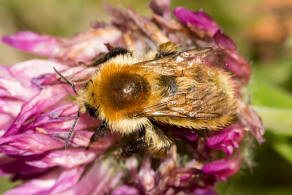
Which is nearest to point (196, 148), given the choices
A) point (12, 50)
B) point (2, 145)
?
point (2, 145)

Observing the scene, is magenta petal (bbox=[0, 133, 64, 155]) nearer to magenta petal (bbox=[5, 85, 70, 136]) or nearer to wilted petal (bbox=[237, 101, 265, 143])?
magenta petal (bbox=[5, 85, 70, 136])

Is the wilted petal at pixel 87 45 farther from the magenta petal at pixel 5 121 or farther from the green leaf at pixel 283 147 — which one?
the green leaf at pixel 283 147

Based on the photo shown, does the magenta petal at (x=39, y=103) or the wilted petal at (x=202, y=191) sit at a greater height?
the magenta petal at (x=39, y=103)

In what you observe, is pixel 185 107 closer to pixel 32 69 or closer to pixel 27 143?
pixel 27 143

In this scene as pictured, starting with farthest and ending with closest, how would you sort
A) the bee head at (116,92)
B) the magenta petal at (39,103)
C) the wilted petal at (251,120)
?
the wilted petal at (251,120) < the magenta petal at (39,103) < the bee head at (116,92)

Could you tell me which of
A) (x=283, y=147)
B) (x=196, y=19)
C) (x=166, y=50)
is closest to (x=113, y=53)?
(x=166, y=50)

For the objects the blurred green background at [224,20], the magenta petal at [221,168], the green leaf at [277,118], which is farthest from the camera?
the blurred green background at [224,20]

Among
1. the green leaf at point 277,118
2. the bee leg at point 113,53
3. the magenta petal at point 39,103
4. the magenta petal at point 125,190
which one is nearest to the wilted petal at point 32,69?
the magenta petal at point 39,103

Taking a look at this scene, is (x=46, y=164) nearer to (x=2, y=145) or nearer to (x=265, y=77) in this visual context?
(x=2, y=145)
